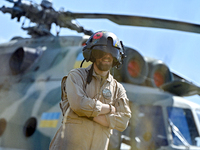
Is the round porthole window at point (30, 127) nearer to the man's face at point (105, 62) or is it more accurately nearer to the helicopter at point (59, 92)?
the helicopter at point (59, 92)

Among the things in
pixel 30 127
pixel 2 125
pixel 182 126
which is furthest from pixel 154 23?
pixel 2 125

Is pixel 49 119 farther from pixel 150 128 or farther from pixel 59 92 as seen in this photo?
pixel 150 128

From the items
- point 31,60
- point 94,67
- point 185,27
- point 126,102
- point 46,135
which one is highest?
point 185,27

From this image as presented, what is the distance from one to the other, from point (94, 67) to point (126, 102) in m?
0.31

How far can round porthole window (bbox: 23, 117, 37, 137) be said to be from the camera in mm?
3749

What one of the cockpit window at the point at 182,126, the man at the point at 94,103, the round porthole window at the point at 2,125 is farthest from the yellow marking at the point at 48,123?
the man at the point at 94,103

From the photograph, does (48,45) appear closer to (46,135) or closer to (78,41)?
(78,41)

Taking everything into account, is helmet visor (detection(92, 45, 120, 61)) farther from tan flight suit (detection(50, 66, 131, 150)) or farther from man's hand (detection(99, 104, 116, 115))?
man's hand (detection(99, 104, 116, 115))

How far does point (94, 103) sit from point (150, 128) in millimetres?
2677

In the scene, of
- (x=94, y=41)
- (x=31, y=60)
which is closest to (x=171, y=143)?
(x=94, y=41)

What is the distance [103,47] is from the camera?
4.92ft

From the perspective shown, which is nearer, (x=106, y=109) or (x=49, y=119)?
(x=106, y=109)

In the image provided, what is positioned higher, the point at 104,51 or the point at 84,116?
the point at 104,51

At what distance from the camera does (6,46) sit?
5.32 metres
